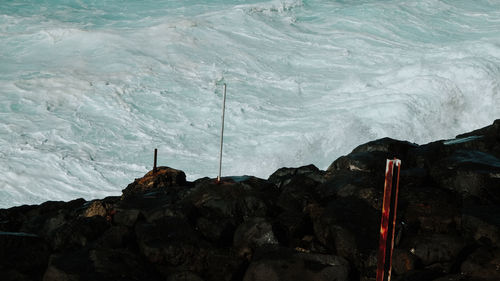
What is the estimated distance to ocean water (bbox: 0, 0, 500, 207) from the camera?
14266 millimetres

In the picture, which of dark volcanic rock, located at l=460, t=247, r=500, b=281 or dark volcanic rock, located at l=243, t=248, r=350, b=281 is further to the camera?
dark volcanic rock, located at l=243, t=248, r=350, b=281

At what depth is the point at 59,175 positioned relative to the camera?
13.2 meters

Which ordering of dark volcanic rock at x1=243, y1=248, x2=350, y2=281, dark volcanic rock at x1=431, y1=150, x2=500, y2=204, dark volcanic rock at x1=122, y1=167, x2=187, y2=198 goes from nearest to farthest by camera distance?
dark volcanic rock at x1=243, y1=248, x2=350, y2=281 < dark volcanic rock at x1=431, y1=150, x2=500, y2=204 < dark volcanic rock at x1=122, y1=167, x2=187, y2=198

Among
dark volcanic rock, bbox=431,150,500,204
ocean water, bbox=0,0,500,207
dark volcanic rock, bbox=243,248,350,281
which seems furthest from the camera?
ocean water, bbox=0,0,500,207

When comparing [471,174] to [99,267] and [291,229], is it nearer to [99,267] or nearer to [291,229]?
[291,229]

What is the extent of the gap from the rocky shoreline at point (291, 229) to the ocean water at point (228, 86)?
21.9 feet

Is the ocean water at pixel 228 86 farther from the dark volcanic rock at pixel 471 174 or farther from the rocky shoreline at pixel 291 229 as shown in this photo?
the dark volcanic rock at pixel 471 174

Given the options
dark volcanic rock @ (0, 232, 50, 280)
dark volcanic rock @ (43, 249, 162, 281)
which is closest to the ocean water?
dark volcanic rock @ (0, 232, 50, 280)

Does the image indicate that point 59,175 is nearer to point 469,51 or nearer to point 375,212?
point 375,212

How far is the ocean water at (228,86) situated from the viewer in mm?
14266

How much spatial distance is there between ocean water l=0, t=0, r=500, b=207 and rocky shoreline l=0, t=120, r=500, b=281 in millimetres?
6687

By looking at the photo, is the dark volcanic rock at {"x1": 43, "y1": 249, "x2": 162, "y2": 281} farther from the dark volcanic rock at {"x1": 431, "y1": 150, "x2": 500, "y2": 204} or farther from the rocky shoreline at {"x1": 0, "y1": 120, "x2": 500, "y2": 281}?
the dark volcanic rock at {"x1": 431, "y1": 150, "x2": 500, "y2": 204}

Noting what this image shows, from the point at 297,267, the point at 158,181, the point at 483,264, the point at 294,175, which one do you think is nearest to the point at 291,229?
the point at 297,267

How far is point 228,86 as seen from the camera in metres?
18.8
